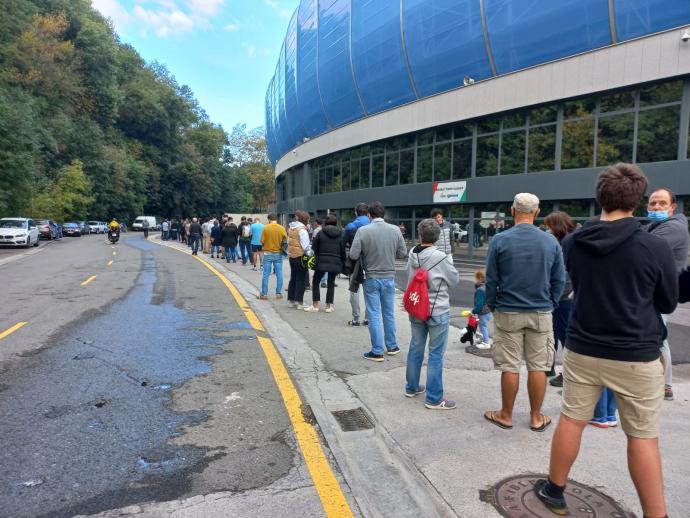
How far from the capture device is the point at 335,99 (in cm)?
3216

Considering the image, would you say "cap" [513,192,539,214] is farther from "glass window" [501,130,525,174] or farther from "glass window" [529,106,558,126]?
"glass window" [501,130,525,174]

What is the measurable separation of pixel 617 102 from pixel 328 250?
44.8 feet

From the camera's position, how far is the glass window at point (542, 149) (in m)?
19.5

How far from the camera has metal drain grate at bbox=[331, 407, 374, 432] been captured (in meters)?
4.24

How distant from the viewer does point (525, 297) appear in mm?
4016

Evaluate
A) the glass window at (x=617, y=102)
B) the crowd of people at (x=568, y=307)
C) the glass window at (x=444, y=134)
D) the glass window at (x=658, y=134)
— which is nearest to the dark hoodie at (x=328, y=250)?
the crowd of people at (x=568, y=307)

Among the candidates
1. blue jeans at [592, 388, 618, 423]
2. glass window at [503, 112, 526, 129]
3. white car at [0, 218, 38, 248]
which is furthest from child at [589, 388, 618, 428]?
white car at [0, 218, 38, 248]

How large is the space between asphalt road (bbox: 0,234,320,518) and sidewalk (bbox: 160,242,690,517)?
44 centimetres

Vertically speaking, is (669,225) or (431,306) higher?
(669,225)

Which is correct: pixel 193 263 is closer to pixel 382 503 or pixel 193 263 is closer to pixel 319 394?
Result: pixel 319 394

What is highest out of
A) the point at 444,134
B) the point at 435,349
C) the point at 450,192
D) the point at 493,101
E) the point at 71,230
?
the point at 493,101

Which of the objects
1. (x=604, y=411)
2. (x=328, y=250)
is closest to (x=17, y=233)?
(x=328, y=250)

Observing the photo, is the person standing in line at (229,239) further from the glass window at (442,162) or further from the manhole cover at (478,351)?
the manhole cover at (478,351)

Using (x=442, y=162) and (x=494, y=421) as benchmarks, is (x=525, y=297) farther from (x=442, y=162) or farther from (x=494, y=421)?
(x=442, y=162)
